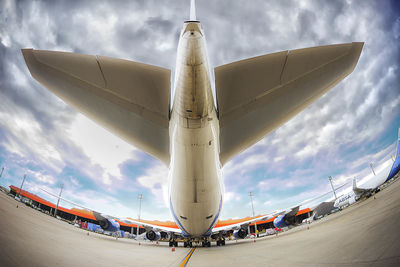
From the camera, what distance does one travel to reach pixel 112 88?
4281 mm

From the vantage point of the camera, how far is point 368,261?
1.46 meters

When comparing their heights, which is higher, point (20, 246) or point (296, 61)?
point (296, 61)

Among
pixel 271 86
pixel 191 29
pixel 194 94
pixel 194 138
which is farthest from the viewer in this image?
pixel 271 86

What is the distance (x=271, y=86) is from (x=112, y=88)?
4145 mm

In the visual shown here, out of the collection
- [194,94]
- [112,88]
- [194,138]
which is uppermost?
[112,88]

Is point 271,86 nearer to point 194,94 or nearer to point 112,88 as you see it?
point 194,94

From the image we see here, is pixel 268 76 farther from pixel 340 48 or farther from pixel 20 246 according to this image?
pixel 20 246

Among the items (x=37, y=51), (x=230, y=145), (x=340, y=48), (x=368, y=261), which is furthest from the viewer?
(x=230, y=145)

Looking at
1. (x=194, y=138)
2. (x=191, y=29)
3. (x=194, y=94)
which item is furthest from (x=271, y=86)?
(x=191, y=29)

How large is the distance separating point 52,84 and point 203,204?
17.7 feet

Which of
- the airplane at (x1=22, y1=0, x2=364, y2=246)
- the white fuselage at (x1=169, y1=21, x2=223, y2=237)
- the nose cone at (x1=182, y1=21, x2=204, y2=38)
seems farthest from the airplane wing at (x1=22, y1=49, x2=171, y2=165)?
the nose cone at (x1=182, y1=21, x2=204, y2=38)

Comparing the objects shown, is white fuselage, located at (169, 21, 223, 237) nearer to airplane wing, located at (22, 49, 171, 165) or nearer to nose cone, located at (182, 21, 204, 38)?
nose cone, located at (182, 21, 204, 38)

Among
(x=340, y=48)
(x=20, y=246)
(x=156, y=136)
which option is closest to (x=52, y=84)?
(x=156, y=136)

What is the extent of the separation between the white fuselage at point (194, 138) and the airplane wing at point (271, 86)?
29.1 inches
